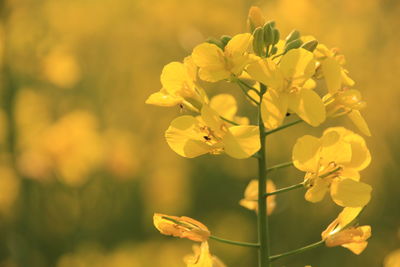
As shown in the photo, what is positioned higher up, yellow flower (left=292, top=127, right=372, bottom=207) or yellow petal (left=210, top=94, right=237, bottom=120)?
yellow petal (left=210, top=94, right=237, bottom=120)

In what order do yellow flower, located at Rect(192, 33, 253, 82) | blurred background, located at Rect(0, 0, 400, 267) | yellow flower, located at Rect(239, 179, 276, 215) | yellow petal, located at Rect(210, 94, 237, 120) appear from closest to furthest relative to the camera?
yellow flower, located at Rect(192, 33, 253, 82) < yellow flower, located at Rect(239, 179, 276, 215) < yellow petal, located at Rect(210, 94, 237, 120) < blurred background, located at Rect(0, 0, 400, 267)

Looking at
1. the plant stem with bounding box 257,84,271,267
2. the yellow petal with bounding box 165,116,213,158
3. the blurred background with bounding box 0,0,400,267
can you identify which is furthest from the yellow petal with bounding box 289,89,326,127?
the blurred background with bounding box 0,0,400,267

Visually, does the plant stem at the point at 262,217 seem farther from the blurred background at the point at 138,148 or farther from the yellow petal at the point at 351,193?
the blurred background at the point at 138,148

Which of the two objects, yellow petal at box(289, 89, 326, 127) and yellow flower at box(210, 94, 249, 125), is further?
yellow flower at box(210, 94, 249, 125)

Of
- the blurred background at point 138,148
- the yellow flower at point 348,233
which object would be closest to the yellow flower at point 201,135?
the yellow flower at point 348,233

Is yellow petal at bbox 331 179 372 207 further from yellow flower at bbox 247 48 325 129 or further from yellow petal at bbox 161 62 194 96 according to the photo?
yellow petal at bbox 161 62 194 96

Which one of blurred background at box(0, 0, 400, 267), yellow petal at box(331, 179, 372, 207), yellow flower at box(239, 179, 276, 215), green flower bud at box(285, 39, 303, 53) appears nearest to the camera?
yellow petal at box(331, 179, 372, 207)
